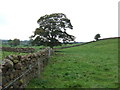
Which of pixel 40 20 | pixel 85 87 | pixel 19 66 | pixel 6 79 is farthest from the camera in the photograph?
pixel 40 20

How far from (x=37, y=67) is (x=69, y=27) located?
30240mm

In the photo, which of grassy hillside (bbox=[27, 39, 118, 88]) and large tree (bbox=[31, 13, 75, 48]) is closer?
grassy hillside (bbox=[27, 39, 118, 88])

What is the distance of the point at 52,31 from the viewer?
36.8 m

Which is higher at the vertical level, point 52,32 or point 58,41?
point 52,32

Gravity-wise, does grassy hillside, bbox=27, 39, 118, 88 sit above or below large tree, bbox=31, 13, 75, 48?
below

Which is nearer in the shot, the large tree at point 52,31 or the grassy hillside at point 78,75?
the grassy hillside at point 78,75

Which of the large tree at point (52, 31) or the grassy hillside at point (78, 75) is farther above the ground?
the large tree at point (52, 31)

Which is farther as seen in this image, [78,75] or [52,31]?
[52,31]

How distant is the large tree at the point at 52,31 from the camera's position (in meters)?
36.1

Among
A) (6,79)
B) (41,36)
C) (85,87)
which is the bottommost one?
(85,87)

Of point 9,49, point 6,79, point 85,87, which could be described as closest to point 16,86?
point 6,79

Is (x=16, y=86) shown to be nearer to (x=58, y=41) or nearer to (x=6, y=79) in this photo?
(x=6, y=79)

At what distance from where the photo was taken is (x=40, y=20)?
38625 mm

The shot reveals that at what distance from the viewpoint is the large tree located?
118ft
